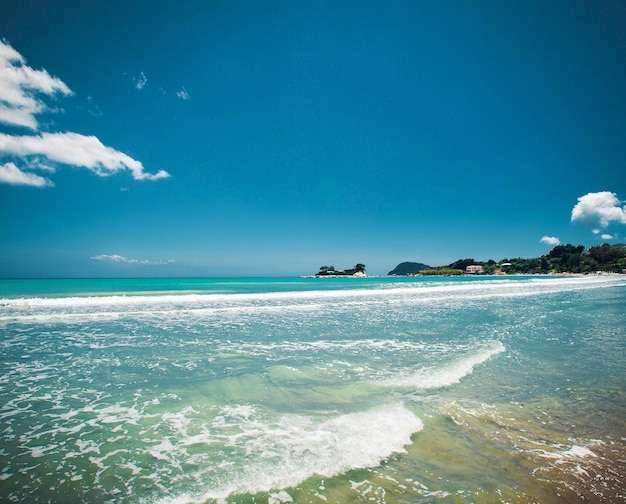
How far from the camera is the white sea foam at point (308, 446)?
3406 mm

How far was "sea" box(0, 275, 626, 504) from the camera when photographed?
3328 mm

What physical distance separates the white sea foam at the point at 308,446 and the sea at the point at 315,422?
0.08 ft

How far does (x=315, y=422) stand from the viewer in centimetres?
480

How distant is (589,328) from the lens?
1285cm

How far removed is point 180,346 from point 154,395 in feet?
14.4

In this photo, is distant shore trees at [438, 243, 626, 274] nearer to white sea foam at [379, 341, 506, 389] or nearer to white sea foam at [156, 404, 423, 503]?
white sea foam at [379, 341, 506, 389]

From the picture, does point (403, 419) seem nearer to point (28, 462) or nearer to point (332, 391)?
point (332, 391)

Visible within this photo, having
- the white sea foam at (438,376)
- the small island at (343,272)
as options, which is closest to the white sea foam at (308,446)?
the white sea foam at (438,376)

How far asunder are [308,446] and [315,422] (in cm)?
71

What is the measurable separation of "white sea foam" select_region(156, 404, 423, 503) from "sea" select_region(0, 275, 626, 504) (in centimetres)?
Result: 2

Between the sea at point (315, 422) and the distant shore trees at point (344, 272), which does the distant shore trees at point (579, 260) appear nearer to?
the distant shore trees at point (344, 272)

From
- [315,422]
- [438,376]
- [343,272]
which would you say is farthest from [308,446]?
[343,272]

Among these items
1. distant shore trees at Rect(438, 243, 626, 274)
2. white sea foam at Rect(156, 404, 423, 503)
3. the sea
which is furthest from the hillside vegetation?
white sea foam at Rect(156, 404, 423, 503)

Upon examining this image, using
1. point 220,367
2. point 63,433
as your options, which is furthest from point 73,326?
point 63,433
